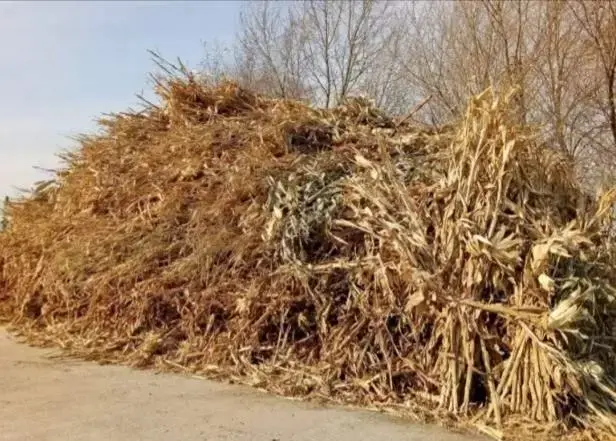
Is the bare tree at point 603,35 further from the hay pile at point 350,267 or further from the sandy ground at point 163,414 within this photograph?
the sandy ground at point 163,414

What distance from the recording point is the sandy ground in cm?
431

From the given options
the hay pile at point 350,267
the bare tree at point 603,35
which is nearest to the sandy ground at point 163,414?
the hay pile at point 350,267

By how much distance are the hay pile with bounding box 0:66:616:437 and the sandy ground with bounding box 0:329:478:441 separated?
35cm

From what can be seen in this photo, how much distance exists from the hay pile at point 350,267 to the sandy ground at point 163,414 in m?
0.35

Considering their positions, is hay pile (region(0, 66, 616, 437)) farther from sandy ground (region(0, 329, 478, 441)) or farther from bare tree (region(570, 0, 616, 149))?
bare tree (region(570, 0, 616, 149))

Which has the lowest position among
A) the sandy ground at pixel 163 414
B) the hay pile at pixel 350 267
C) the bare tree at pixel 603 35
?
the sandy ground at pixel 163 414

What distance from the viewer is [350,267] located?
583 cm

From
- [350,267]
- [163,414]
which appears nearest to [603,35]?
[350,267]

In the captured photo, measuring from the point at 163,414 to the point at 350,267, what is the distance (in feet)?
6.46

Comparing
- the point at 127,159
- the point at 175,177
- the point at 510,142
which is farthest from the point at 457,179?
the point at 127,159

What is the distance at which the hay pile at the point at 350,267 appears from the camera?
4.88m

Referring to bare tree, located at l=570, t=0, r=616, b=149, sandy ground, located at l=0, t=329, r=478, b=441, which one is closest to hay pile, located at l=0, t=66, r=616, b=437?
sandy ground, located at l=0, t=329, r=478, b=441

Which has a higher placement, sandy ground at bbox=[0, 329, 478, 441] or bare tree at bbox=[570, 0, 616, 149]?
bare tree at bbox=[570, 0, 616, 149]

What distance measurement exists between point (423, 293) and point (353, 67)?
18347 millimetres
